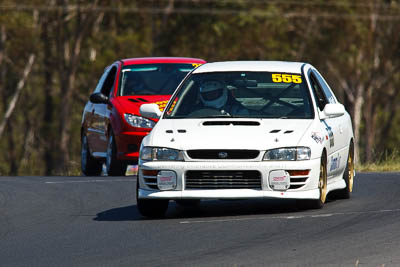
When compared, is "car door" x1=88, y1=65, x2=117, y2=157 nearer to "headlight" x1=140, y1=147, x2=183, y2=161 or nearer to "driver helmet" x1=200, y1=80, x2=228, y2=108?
"driver helmet" x1=200, y1=80, x2=228, y2=108

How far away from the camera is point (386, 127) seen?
187 ft

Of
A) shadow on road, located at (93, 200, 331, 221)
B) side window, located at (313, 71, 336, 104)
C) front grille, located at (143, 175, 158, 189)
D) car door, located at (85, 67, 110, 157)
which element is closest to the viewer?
front grille, located at (143, 175, 158, 189)

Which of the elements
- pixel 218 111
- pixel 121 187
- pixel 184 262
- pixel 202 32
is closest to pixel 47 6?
pixel 202 32

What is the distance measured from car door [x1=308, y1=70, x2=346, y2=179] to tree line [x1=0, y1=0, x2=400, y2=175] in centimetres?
3469

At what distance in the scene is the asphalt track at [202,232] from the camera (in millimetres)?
8039

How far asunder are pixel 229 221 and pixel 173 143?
0.86 metres

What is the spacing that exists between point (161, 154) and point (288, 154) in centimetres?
115

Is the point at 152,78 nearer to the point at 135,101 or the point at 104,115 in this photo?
the point at 135,101

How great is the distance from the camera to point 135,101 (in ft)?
53.9

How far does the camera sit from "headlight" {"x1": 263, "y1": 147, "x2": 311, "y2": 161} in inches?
398

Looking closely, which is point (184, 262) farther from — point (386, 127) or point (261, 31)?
point (386, 127)

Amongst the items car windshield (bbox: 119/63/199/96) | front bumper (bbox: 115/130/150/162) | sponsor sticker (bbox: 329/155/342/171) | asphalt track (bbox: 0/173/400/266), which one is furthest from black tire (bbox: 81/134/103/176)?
sponsor sticker (bbox: 329/155/342/171)

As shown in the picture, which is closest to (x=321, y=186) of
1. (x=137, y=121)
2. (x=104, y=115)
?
(x=137, y=121)

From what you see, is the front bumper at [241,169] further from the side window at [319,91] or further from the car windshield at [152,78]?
the car windshield at [152,78]
